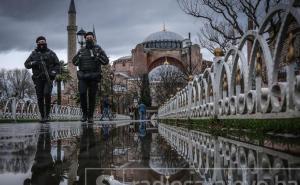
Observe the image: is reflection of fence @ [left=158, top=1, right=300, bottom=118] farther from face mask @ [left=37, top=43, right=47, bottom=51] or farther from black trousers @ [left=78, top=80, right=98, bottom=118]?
face mask @ [left=37, top=43, right=47, bottom=51]

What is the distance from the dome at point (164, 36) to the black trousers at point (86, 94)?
80080 millimetres

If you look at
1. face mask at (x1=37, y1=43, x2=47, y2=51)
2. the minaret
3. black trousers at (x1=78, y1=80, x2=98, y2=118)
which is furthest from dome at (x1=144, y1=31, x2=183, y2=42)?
face mask at (x1=37, y1=43, x2=47, y2=51)

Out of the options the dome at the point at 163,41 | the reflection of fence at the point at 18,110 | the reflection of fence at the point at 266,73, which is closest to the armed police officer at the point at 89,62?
the reflection of fence at the point at 266,73

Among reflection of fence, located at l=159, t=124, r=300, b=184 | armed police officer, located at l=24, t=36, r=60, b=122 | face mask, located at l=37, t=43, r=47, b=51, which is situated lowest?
reflection of fence, located at l=159, t=124, r=300, b=184

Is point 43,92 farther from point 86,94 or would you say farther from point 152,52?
point 152,52

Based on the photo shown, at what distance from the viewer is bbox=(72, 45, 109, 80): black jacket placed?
10602mm

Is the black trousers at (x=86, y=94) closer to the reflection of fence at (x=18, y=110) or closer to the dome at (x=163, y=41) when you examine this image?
the reflection of fence at (x=18, y=110)

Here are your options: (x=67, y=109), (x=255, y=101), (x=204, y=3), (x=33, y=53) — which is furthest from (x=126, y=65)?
(x=255, y=101)

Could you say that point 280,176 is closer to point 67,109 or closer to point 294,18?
point 294,18

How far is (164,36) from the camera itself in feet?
300

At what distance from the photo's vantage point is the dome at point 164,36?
90.8 m

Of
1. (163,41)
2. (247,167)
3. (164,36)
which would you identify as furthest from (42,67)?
(164,36)

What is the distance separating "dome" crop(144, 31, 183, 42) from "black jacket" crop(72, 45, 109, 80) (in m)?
80.5

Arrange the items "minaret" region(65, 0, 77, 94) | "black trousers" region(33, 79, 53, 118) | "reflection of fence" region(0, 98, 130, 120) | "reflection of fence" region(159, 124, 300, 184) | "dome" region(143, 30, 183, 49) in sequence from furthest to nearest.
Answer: "dome" region(143, 30, 183, 49) → "minaret" region(65, 0, 77, 94) → "reflection of fence" region(0, 98, 130, 120) → "black trousers" region(33, 79, 53, 118) → "reflection of fence" region(159, 124, 300, 184)
